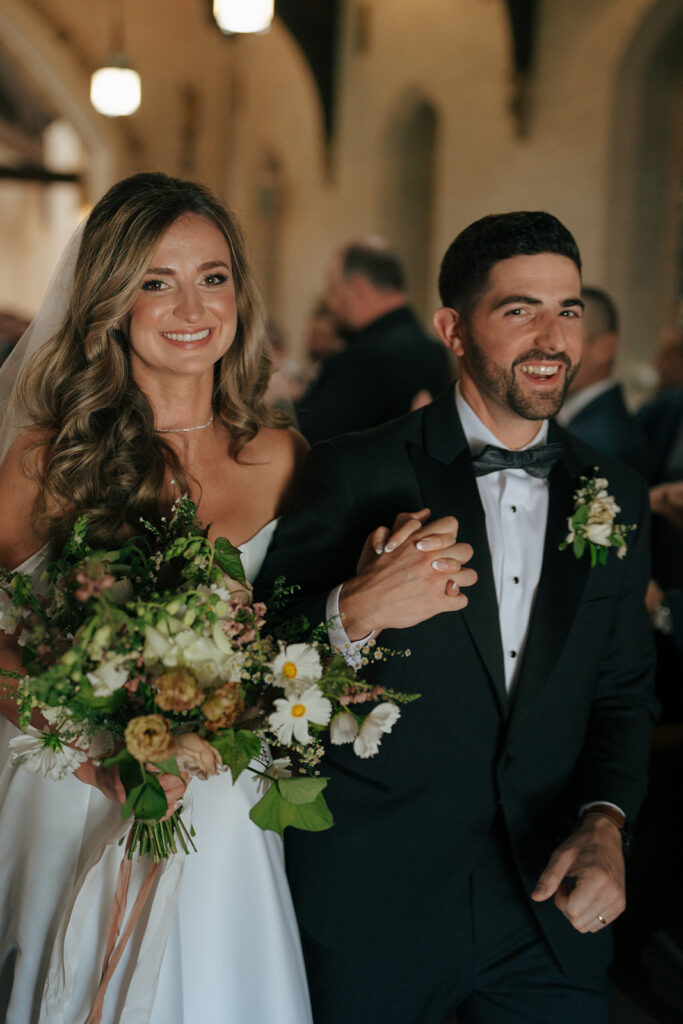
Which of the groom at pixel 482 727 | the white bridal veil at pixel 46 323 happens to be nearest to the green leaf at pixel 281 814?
the groom at pixel 482 727

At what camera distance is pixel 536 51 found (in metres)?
6.60

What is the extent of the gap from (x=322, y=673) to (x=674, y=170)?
17.7 feet

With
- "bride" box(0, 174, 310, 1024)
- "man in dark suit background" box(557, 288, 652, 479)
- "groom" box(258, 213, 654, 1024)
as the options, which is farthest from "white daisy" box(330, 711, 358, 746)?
"man in dark suit background" box(557, 288, 652, 479)

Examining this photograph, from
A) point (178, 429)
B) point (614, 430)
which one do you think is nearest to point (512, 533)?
point (178, 429)

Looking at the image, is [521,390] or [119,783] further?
[521,390]

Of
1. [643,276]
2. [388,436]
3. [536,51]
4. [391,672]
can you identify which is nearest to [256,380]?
[388,436]

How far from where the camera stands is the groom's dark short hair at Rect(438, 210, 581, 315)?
2154mm

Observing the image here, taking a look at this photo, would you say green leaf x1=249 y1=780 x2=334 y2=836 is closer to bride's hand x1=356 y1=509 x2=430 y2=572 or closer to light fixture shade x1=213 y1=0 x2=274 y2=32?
bride's hand x1=356 y1=509 x2=430 y2=572

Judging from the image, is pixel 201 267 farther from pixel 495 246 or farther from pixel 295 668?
pixel 295 668

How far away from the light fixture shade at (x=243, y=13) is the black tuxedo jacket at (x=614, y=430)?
4833 mm

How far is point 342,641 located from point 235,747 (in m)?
0.32

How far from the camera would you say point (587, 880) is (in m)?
1.99

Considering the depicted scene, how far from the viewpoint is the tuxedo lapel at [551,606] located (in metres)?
2.12

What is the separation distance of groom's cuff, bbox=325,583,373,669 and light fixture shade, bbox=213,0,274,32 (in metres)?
6.98
